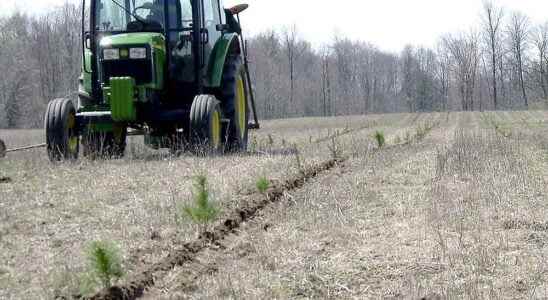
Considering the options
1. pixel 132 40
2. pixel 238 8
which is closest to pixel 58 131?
pixel 132 40

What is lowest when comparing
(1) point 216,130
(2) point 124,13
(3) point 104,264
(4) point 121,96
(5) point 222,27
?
(3) point 104,264

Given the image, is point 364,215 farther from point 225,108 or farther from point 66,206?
point 225,108

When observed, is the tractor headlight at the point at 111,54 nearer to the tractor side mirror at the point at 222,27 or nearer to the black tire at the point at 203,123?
the black tire at the point at 203,123

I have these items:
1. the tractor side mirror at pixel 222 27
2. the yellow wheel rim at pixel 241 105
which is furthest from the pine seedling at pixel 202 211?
the tractor side mirror at pixel 222 27

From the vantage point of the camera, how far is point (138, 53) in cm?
849

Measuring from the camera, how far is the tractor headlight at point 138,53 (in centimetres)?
848

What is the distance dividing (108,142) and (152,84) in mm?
1508

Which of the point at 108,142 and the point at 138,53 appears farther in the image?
the point at 108,142

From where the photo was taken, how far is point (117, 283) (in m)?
3.09

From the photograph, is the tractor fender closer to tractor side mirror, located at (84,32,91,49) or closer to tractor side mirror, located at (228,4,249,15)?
tractor side mirror, located at (228,4,249,15)

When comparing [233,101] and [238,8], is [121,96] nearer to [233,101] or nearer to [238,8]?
[233,101]

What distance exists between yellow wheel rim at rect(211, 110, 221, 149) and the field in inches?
57.8

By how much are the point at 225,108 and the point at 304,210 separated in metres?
4.91

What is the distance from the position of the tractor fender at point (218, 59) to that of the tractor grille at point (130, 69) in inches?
37.5
